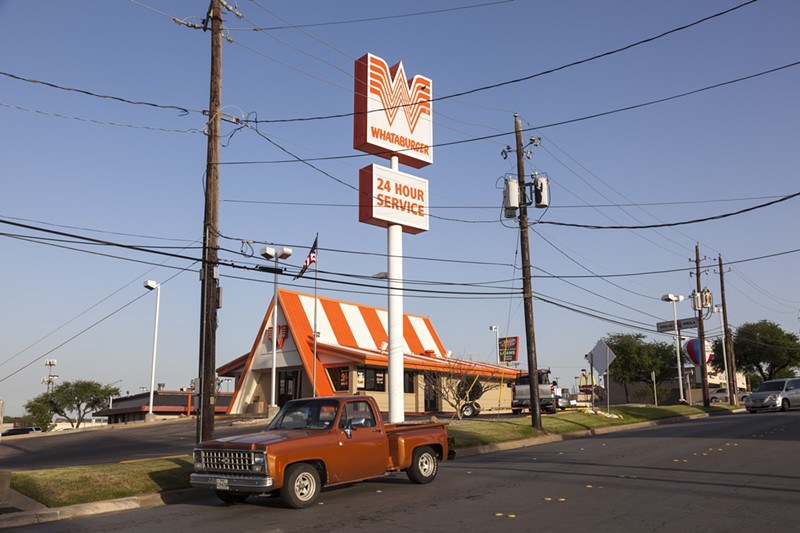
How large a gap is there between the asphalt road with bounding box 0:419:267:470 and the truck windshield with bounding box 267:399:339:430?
980 centimetres

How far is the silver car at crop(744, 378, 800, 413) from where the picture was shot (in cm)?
3766

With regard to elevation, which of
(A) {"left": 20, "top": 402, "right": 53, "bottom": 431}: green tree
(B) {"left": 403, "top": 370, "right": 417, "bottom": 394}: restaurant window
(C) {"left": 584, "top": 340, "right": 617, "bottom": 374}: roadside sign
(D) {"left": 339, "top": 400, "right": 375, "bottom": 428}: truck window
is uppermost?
(C) {"left": 584, "top": 340, "right": 617, "bottom": 374}: roadside sign

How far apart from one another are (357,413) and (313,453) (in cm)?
150

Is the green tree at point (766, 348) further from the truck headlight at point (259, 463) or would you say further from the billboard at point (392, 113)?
the truck headlight at point (259, 463)

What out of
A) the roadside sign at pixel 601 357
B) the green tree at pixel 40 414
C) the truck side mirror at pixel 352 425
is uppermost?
the roadside sign at pixel 601 357

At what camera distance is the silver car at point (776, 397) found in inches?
1483

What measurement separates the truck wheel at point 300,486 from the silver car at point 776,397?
3479 cm

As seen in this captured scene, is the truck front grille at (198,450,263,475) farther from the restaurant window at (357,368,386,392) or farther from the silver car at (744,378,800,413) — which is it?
the silver car at (744,378,800,413)

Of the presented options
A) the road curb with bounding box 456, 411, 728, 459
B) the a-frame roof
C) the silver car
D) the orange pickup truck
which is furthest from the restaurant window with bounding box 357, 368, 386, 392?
the orange pickup truck

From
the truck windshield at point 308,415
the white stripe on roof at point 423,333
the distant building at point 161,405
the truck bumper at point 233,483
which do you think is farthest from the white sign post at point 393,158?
the distant building at point 161,405

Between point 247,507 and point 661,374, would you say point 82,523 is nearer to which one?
point 247,507

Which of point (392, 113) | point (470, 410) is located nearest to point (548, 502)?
point (392, 113)

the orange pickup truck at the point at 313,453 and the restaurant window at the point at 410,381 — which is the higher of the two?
the restaurant window at the point at 410,381

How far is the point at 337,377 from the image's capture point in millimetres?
41156
